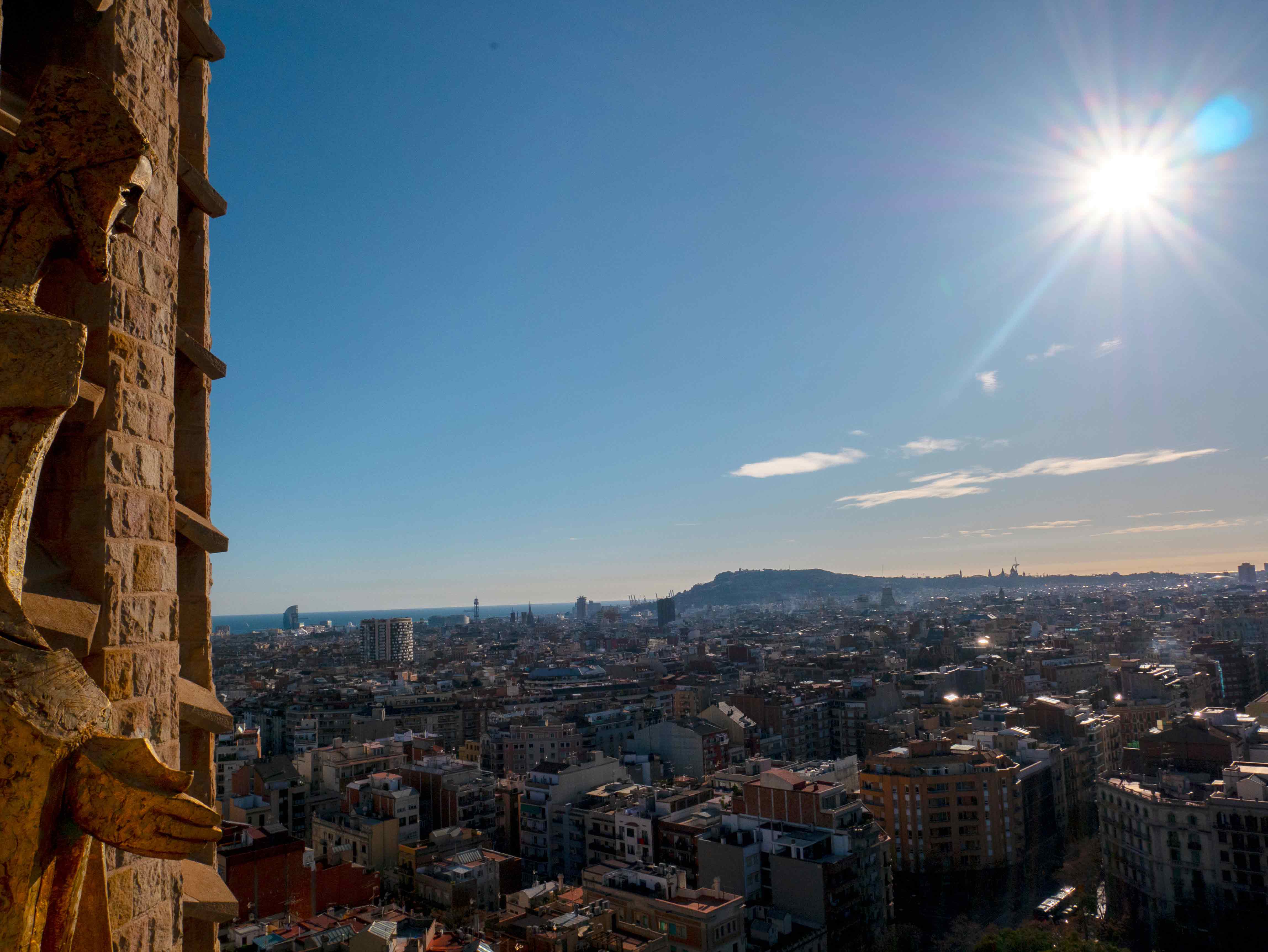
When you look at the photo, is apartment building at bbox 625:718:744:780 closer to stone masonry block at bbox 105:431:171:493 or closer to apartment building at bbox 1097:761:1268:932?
apartment building at bbox 1097:761:1268:932

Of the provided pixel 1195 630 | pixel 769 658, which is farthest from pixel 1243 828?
pixel 1195 630

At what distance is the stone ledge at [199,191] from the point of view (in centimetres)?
258

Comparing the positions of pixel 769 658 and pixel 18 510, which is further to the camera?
pixel 769 658

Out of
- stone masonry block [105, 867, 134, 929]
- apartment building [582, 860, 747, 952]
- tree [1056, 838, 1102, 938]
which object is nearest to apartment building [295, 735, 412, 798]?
apartment building [582, 860, 747, 952]

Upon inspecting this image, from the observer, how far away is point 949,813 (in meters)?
25.0

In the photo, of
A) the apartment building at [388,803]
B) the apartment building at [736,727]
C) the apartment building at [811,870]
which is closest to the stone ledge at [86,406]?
the apartment building at [811,870]

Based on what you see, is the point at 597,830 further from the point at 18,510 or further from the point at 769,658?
the point at 769,658

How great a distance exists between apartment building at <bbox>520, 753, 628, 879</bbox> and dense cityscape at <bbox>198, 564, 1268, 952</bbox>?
9cm

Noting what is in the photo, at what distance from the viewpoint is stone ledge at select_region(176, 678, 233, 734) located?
7.26 feet

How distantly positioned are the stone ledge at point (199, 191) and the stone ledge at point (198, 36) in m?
0.38

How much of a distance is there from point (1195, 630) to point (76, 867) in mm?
83626

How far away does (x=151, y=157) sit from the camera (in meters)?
1.49

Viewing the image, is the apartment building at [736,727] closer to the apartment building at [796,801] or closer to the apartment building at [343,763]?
the apartment building at [343,763]

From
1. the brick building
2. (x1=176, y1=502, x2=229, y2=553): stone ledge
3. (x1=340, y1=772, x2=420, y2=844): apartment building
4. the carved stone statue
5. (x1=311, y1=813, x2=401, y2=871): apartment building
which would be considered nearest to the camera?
the carved stone statue
